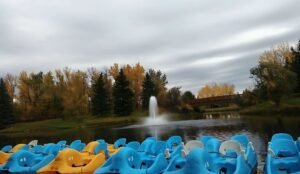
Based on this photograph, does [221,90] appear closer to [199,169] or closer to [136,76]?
[136,76]

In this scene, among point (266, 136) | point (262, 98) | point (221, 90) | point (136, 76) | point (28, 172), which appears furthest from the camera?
point (221, 90)

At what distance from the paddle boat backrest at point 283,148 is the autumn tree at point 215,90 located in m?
110

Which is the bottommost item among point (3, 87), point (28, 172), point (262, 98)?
point (28, 172)

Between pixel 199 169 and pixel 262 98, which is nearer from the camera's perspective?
pixel 199 169

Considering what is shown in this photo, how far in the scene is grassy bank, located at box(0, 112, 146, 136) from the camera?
6347 centimetres

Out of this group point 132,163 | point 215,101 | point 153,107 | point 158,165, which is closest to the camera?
point 158,165

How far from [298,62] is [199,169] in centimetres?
6067

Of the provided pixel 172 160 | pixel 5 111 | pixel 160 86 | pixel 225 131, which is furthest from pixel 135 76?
pixel 172 160

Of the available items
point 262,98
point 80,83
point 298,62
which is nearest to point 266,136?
point 262,98

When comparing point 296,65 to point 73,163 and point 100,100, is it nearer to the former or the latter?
point 100,100

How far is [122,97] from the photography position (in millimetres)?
71188

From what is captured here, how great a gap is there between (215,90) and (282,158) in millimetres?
113149

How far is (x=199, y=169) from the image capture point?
9.60 metres

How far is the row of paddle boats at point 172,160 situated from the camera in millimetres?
10697
